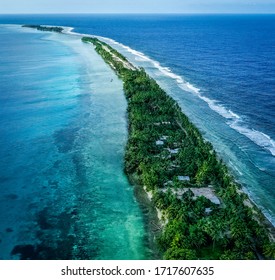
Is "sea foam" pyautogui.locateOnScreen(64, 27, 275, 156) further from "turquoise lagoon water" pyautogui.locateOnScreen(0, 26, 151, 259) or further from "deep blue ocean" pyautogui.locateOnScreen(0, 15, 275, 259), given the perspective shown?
"turquoise lagoon water" pyautogui.locateOnScreen(0, 26, 151, 259)

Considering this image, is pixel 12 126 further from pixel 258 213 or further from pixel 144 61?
pixel 144 61

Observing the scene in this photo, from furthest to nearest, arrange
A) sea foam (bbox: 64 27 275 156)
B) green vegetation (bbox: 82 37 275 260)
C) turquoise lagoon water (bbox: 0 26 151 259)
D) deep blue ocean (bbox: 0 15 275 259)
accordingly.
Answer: sea foam (bbox: 64 27 275 156)
deep blue ocean (bbox: 0 15 275 259)
turquoise lagoon water (bbox: 0 26 151 259)
green vegetation (bbox: 82 37 275 260)

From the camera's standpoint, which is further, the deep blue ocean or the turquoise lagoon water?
the deep blue ocean

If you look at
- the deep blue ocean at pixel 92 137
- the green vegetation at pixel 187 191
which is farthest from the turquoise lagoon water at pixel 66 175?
the green vegetation at pixel 187 191

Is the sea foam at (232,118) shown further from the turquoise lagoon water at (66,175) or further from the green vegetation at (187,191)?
the turquoise lagoon water at (66,175)

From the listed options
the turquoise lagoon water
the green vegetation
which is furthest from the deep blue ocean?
the green vegetation
